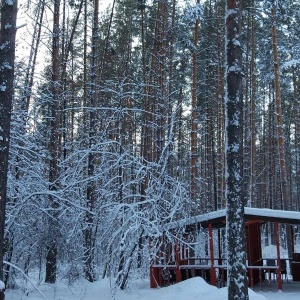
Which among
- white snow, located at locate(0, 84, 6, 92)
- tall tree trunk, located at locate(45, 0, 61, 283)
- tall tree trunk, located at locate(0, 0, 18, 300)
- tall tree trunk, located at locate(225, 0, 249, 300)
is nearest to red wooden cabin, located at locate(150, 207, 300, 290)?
tall tree trunk, located at locate(45, 0, 61, 283)

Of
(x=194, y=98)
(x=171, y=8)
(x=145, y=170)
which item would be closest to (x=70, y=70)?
(x=171, y=8)

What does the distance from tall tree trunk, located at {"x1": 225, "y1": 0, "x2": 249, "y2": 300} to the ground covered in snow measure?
4314 millimetres

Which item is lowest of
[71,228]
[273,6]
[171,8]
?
[71,228]

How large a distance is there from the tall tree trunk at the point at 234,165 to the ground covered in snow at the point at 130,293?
4314 millimetres

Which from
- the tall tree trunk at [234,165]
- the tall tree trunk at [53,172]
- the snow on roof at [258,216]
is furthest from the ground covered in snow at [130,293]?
the tall tree trunk at [234,165]

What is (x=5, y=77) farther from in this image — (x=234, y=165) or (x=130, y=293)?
(x=130, y=293)

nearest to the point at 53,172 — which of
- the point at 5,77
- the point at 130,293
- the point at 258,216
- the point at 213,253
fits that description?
the point at 130,293

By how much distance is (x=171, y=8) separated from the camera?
20.2 metres

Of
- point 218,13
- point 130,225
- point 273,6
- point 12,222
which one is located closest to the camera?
point 12,222

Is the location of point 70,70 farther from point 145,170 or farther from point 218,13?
point 145,170

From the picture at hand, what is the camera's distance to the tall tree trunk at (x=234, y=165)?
7.80 m

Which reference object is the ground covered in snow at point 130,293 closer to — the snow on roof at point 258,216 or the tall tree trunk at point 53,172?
the tall tree trunk at point 53,172

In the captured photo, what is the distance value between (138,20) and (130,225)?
1412 centimetres

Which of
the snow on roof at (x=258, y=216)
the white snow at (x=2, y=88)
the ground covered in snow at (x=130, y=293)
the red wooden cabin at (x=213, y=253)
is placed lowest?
the ground covered in snow at (x=130, y=293)
